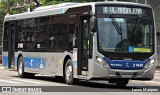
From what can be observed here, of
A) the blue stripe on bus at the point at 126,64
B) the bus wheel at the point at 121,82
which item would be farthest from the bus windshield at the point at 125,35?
the bus wheel at the point at 121,82

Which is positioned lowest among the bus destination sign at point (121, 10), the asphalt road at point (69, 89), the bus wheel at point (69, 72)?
the asphalt road at point (69, 89)

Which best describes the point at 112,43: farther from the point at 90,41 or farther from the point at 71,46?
the point at 71,46

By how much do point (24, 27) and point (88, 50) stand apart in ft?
24.7

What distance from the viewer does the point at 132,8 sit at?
1919 cm

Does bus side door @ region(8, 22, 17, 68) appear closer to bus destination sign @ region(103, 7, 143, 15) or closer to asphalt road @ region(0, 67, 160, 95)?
asphalt road @ region(0, 67, 160, 95)

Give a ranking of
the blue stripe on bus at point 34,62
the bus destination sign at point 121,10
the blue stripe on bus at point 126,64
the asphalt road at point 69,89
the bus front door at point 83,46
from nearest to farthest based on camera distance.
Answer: the asphalt road at point 69,89 < the blue stripe on bus at point 126,64 < the bus destination sign at point 121,10 < the bus front door at point 83,46 < the blue stripe on bus at point 34,62

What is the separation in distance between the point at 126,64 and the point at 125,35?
1.08 m

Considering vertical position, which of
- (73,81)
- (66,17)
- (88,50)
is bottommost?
(73,81)

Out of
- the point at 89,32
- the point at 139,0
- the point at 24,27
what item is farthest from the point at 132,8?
the point at 139,0

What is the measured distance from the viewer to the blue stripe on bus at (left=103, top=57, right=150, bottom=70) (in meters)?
18.4

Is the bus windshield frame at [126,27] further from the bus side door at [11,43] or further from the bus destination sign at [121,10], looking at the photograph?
the bus side door at [11,43]

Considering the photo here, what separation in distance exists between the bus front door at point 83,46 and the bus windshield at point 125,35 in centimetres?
81

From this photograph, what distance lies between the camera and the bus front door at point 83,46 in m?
19.2

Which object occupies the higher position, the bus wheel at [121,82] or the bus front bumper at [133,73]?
the bus front bumper at [133,73]
